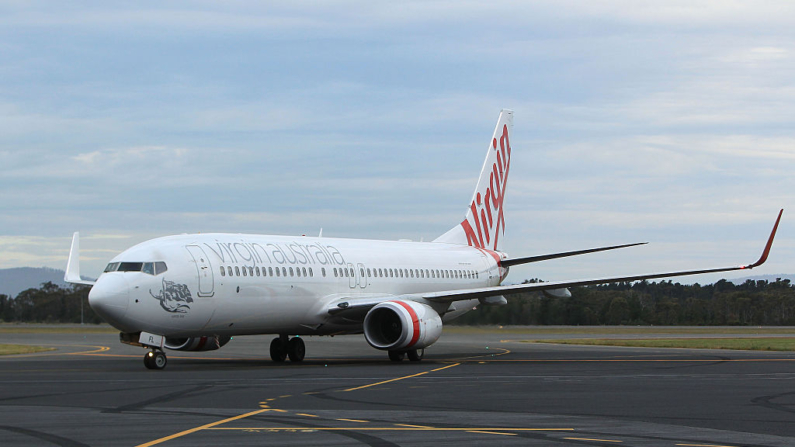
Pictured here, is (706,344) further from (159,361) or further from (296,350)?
(159,361)

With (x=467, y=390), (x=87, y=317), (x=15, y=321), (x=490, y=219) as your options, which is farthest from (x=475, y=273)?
(x=15, y=321)

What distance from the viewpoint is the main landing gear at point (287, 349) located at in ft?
105

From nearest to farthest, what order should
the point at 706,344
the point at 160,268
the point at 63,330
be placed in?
the point at 160,268 → the point at 706,344 → the point at 63,330

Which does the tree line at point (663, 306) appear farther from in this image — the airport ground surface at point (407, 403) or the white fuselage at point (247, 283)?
the airport ground surface at point (407, 403)

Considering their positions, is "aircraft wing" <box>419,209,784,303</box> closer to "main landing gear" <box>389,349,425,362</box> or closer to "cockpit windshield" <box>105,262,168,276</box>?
"main landing gear" <box>389,349,425,362</box>

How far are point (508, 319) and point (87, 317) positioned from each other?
38809 mm

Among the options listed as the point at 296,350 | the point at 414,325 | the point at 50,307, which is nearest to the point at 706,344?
the point at 414,325

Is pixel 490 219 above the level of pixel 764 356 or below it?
above

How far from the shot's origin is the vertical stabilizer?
42469 millimetres

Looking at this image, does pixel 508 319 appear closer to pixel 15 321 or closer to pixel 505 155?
pixel 505 155

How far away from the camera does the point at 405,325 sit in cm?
2952

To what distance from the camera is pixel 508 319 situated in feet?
148

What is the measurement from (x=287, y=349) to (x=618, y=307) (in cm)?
3678

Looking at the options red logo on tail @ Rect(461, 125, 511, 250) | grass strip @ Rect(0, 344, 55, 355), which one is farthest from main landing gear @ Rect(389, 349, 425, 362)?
grass strip @ Rect(0, 344, 55, 355)
